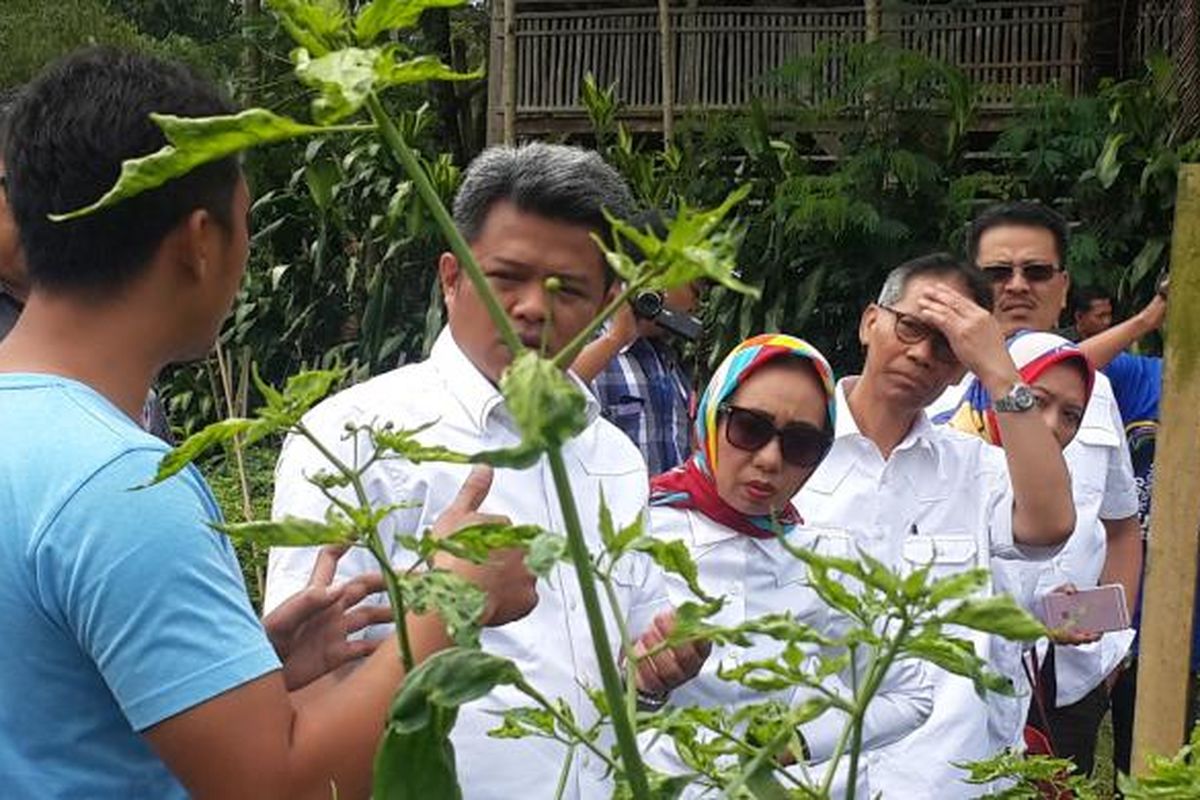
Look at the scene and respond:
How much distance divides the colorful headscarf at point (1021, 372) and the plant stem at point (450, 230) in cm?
283

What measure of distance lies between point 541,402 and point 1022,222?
11.6 ft

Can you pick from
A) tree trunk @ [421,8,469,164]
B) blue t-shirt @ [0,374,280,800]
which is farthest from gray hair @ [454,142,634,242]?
tree trunk @ [421,8,469,164]

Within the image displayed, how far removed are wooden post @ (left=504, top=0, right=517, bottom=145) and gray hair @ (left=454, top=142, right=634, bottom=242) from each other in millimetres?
8067

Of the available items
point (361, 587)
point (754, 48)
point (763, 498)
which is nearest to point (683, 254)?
point (361, 587)

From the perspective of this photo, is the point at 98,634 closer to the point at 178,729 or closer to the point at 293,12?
the point at 178,729

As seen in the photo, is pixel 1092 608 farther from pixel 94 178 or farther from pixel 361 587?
pixel 94 178

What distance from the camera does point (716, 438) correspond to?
9.46 ft

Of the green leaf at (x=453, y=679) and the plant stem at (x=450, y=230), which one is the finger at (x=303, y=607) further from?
the plant stem at (x=450, y=230)

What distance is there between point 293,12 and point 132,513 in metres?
0.57

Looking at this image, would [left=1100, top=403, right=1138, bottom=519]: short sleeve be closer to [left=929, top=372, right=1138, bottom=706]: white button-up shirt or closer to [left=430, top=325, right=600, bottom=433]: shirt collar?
[left=929, top=372, right=1138, bottom=706]: white button-up shirt

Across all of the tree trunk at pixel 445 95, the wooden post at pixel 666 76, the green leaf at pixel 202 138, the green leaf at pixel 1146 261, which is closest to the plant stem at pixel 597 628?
the green leaf at pixel 202 138

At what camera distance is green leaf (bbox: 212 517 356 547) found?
105cm

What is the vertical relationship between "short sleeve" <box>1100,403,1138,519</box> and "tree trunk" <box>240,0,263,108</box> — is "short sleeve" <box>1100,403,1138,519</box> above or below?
below

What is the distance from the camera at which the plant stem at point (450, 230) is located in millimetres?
840
